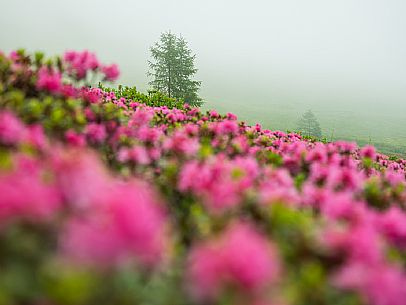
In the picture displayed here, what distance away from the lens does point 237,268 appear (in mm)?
1111

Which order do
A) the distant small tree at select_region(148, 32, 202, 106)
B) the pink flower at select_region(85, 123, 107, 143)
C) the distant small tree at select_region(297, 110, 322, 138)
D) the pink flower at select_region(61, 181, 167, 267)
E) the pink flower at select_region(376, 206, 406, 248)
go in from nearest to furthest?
the pink flower at select_region(61, 181, 167, 267) < the pink flower at select_region(376, 206, 406, 248) < the pink flower at select_region(85, 123, 107, 143) < the distant small tree at select_region(148, 32, 202, 106) < the distant small tree at select_region(297, 110, 322, 138)

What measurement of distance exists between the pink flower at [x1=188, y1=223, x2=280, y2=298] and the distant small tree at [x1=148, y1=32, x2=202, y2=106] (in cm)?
2368

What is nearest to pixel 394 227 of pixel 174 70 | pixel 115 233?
pixel 115 233

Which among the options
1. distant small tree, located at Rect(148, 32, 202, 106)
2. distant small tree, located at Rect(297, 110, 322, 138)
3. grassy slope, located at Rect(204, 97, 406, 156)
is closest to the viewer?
distant small tree, located at Rect(148, 32, 202, 106)

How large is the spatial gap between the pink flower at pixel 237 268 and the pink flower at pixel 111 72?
3.72 metres

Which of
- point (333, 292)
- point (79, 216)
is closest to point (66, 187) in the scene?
point (79, 216)

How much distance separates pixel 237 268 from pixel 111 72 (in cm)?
385

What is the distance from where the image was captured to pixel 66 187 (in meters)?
1.35

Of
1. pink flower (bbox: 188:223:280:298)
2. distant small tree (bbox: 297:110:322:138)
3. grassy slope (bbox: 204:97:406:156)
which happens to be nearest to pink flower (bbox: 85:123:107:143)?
pink flower (bbox: 188:223:280:298)

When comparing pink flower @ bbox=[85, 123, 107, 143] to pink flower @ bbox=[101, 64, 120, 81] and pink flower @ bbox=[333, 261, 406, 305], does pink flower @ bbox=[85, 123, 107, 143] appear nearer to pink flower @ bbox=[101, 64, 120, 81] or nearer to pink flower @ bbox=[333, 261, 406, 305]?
pink flower @ bbox=[101, 64, 120, 81]

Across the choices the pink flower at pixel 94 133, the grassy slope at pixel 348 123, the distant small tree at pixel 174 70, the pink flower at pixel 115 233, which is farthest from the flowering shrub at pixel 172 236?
the grassy slope at pixel 348 123

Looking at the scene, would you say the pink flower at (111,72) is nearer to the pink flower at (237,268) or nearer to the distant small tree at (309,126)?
the pink flower at (237,268)

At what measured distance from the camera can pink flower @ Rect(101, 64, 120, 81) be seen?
436cm

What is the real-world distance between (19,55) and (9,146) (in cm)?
222
